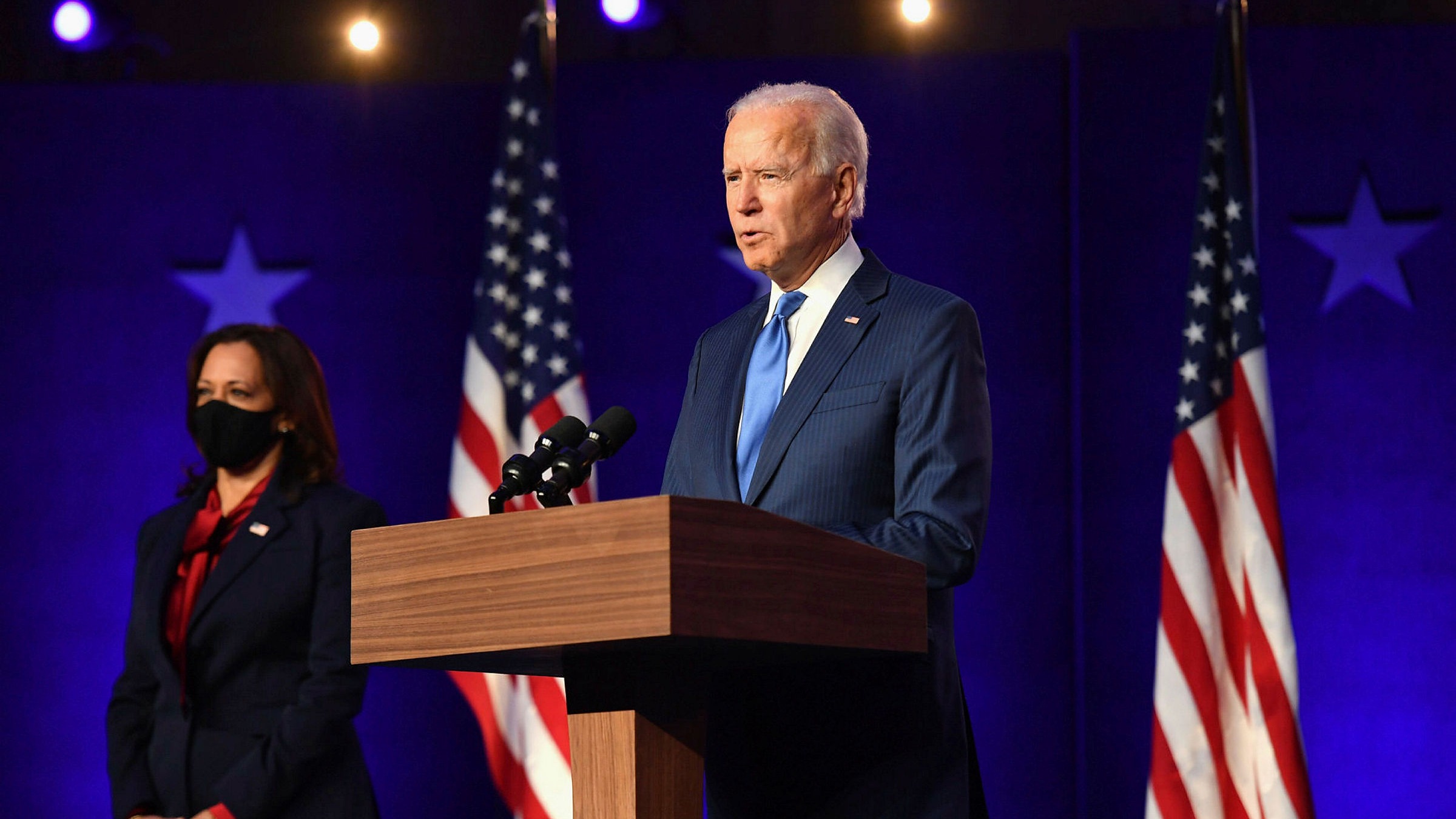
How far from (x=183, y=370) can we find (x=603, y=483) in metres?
1.46

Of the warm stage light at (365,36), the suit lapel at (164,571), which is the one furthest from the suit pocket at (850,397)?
the warm stage light at (365,36)

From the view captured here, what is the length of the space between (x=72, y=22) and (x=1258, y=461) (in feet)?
13.5

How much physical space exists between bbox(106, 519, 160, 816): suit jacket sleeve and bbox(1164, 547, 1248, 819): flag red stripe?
2.57 meters

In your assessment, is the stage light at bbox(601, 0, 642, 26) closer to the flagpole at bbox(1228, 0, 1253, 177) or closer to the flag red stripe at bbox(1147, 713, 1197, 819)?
the flagpole at bbox(1228, 0, 1253, 177)

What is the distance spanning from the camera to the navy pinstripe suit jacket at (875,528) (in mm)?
1716

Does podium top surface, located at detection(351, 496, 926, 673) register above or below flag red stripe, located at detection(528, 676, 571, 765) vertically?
above

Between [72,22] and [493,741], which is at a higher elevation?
[72,22]

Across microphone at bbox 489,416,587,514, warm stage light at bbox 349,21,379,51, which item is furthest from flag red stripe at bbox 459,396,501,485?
microphone at bbox 489,416,587,514

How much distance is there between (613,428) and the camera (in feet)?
5.30

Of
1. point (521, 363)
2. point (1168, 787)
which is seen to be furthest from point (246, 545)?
point (1168, 787)

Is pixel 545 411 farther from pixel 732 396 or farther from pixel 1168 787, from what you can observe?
pixel 732 396

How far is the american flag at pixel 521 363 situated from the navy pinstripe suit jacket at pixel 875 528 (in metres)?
2.34

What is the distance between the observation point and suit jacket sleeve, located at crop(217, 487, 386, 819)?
107 inches

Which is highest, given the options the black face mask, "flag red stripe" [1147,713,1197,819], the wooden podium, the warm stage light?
the warm stage light
